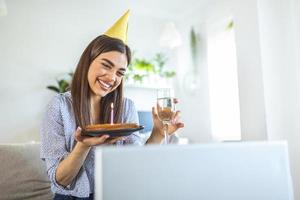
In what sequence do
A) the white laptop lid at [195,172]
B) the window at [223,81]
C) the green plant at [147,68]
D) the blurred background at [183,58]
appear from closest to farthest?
the white laptop lid at [195,172] < the blurred background at [183,58] < the window at [223,81] < the green plant at [147,68]

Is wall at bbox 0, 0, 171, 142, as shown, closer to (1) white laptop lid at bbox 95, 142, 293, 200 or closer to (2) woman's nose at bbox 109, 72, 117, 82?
(2) woman's nose at bbox 109, 72, 117, 82

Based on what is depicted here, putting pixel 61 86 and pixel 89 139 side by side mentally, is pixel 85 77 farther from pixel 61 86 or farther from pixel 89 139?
pixel 61 86

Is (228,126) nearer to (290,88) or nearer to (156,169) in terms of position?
(290,88)

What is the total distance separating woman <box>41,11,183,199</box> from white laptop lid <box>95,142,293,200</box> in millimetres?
348

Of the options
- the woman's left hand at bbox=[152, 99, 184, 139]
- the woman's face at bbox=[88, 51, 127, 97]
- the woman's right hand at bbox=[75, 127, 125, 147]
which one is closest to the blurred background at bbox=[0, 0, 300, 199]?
the woman's left hand at bbox=[152, 99, 184, 139]

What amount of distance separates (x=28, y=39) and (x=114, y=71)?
191 centimetres

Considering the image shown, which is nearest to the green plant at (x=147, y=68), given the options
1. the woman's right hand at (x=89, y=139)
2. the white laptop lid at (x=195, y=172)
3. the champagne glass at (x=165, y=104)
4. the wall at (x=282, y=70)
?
the wall at (x=282, y=70)

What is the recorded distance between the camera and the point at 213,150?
48 centimetres

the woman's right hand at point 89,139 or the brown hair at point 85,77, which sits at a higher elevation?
the brown hair at point 85,77

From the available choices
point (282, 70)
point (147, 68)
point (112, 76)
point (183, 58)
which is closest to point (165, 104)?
point (112, 76)

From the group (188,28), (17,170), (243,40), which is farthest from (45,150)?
(188,28)

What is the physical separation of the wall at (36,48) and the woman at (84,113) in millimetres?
1646

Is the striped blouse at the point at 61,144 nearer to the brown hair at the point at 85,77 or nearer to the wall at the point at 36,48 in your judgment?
the brown hair at the point at 85,77

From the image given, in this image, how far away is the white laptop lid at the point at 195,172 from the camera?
0.41 metres
